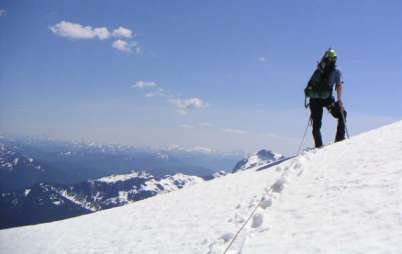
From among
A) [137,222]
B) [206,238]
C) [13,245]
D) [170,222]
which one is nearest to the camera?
[206,238]

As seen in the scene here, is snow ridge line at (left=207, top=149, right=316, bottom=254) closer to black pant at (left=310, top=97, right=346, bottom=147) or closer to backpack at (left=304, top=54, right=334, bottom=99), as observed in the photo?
black pant at (left=310, top=97, right=346, bottom=147)

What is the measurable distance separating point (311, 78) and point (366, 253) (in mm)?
11405

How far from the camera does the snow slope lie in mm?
7344

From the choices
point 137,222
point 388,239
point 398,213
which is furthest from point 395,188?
point 137,222

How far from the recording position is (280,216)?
9.29m

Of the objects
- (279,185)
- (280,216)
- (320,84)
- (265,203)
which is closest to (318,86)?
(320,84)

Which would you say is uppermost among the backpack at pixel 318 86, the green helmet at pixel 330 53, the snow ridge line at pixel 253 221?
the green helmet at pixel 330 53

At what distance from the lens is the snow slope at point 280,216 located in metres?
7.34

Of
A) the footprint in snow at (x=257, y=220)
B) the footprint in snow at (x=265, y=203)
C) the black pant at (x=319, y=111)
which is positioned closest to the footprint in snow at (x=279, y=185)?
the footprint in snow at (x=265, y=203)

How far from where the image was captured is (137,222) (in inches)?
526

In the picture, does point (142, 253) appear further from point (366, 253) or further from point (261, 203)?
point (366, 253)

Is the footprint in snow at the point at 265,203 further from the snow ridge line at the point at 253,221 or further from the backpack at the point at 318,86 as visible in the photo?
the backpack at the point at 318,86

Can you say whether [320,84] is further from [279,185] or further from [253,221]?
[253,221]

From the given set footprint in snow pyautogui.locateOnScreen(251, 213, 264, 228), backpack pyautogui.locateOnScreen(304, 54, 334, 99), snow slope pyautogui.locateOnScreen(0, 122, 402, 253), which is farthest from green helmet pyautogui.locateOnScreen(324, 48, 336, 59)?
footprint in snow pyautogui.locateOnScreen(251, 213, 264, 228)
